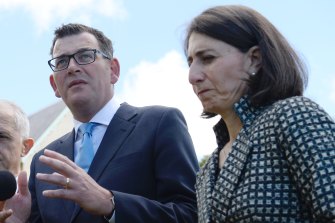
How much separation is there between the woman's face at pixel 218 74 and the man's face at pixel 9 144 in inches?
72.0

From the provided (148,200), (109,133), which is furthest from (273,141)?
(109,133)

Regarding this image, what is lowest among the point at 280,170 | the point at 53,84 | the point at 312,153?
the point at 53,84

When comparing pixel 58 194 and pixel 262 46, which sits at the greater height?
pixel 262 46

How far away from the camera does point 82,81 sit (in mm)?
4168

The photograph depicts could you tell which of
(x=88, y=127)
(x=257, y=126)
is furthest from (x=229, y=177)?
(x=88, y=127)

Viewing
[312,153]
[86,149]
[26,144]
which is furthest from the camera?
[26,144]

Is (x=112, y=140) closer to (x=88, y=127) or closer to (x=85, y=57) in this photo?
(x=88, y=127)

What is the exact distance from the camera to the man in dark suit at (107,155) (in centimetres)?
329

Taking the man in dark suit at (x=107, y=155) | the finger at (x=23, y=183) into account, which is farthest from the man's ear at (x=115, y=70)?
the finger at (x=23, y=183)

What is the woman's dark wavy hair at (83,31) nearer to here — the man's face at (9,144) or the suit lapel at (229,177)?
the man's face at (9,144)

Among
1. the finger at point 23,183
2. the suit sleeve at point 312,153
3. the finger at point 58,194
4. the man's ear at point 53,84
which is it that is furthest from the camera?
the man's ear at point 53,84

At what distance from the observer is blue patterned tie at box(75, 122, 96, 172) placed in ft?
13.1

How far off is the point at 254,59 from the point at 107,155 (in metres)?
1.40

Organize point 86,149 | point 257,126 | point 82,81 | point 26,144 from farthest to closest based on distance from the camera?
1. point 26,144
2. point 82,81
3. point 86,149
4. point 257,126
